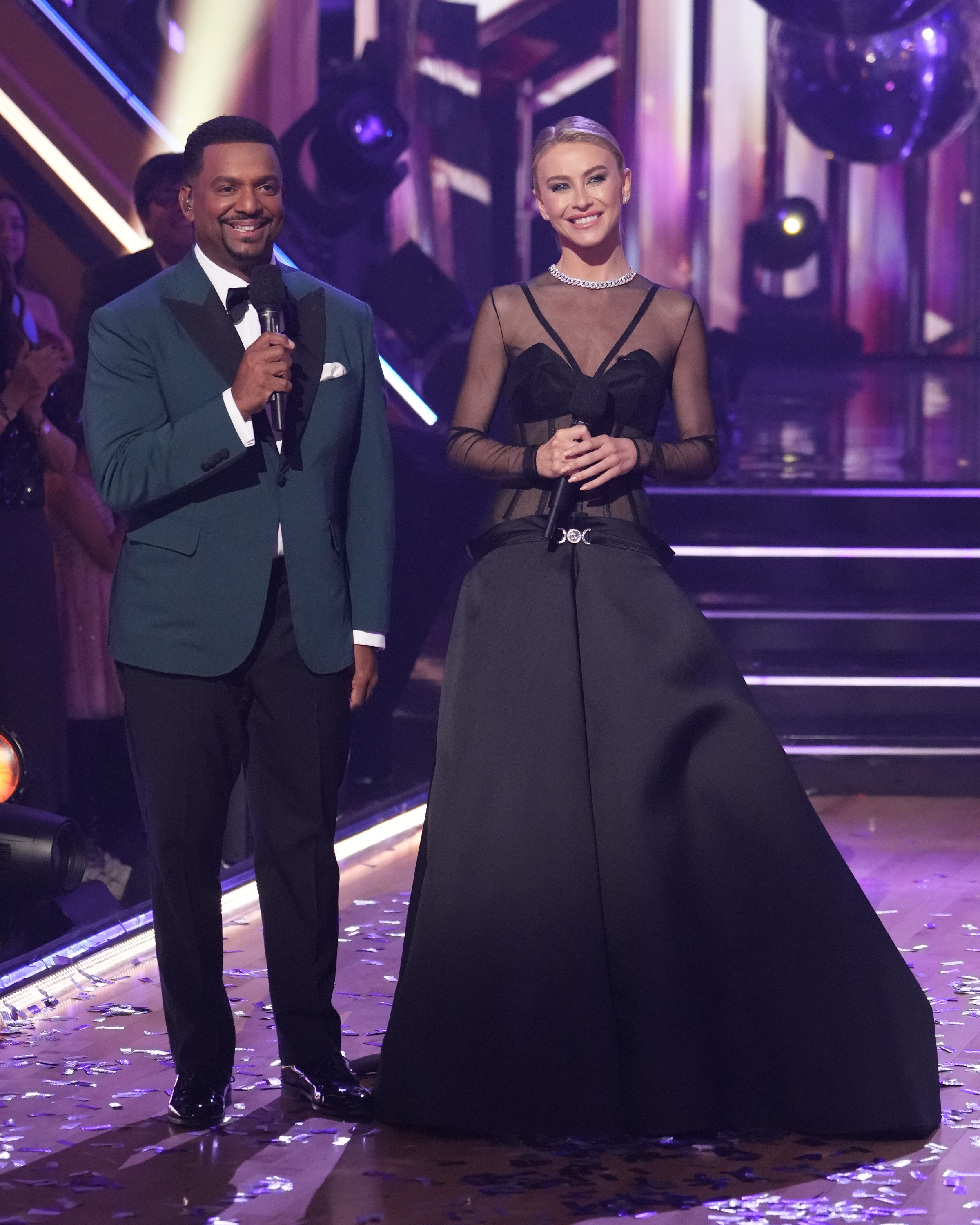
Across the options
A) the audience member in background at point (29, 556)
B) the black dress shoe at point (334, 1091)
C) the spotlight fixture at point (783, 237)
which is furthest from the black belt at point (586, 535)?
the spotlight fixture at point (783, 237)

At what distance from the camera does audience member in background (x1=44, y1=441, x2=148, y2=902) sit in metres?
4.12

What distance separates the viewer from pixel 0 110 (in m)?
3.95

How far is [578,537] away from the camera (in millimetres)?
2920

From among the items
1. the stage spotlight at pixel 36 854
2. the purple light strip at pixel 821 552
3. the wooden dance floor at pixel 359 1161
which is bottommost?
the wooden dance floor at pixel 359 1161

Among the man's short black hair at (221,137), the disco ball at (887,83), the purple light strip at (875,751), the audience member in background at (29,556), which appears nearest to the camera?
the man's short black hair at (221,137)

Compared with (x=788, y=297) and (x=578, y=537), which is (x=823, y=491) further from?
(x=788, y=297)

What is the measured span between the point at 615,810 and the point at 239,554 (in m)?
0.73

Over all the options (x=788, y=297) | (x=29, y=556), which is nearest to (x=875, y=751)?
(x=29, y=556)

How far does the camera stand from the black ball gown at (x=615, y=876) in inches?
110

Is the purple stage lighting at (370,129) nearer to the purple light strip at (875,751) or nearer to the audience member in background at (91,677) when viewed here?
the audience member in background at (91,677)

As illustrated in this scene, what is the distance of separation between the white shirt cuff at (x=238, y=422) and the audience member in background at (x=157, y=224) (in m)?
1.81

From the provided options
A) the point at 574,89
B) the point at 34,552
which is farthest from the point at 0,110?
the point at 574,89

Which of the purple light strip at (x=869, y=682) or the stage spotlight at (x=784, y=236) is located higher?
the stage spotlight at (x=784, y=236)

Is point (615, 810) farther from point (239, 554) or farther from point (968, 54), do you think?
point (968, 54)
